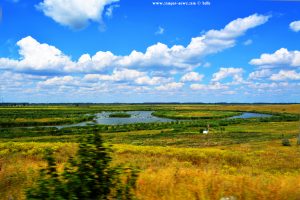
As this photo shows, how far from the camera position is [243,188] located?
21.8 ft

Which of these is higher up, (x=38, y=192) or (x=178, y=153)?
(x=38, y=192)

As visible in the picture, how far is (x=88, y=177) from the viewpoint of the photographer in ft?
17.8

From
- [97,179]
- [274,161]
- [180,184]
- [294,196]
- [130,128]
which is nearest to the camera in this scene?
[97,179]

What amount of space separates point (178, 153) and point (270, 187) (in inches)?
751

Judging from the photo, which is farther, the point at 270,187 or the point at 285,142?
the point at 285,142

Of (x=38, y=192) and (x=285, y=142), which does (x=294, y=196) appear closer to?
(x=38, y=192)

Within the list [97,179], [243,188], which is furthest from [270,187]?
[97,179]

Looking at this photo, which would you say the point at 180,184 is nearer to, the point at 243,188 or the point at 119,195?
the point at 243,188

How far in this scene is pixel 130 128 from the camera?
260ft

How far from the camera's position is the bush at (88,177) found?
17.3ft

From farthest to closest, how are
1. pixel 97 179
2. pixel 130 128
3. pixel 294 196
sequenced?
1. pixel 130 128
2. pixel 294 196
3. pixel 97 179

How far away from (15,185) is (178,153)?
19148 millimetres

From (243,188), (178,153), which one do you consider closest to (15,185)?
(243,188)

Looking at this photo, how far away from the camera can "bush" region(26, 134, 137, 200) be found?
5.27 meters
